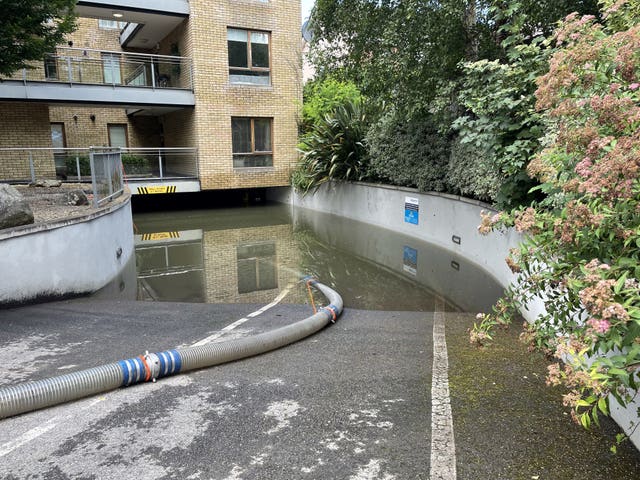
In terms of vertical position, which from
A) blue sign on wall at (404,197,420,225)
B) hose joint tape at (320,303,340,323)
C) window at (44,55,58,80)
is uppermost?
window at (44,55,58,80)

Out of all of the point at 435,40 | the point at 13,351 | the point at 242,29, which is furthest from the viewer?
the point at 242,29

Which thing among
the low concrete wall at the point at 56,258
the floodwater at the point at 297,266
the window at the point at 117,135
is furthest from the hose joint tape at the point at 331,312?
the window at the point at 117,135

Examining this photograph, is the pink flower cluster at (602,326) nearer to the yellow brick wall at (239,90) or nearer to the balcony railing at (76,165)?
the balcony railing at (76,165)

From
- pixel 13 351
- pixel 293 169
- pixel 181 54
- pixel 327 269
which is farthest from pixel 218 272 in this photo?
pixel 181 54

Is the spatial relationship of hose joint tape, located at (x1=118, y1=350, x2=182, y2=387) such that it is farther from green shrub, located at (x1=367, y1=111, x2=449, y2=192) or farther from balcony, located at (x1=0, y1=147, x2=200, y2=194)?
balcony, located at (x1=0, y1=147, x2=200, y2=194)

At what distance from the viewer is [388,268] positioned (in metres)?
10.1

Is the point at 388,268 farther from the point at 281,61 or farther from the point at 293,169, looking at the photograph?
the point at 281,61

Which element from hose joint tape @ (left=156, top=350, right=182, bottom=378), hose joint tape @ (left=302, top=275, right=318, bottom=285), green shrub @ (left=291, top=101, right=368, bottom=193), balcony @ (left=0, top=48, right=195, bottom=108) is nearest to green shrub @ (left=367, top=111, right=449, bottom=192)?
green shrub @ (left=291, top=101, right=368, bottom=193)

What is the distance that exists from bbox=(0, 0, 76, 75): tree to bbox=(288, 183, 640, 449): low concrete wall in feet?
28.9

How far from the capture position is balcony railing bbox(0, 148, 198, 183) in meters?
16.0

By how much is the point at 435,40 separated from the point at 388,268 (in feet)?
14.6

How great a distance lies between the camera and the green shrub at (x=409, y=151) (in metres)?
12.1

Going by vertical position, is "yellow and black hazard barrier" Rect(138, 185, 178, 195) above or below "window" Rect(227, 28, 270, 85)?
below

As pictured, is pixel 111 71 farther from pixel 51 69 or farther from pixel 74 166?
pixel 74 166
